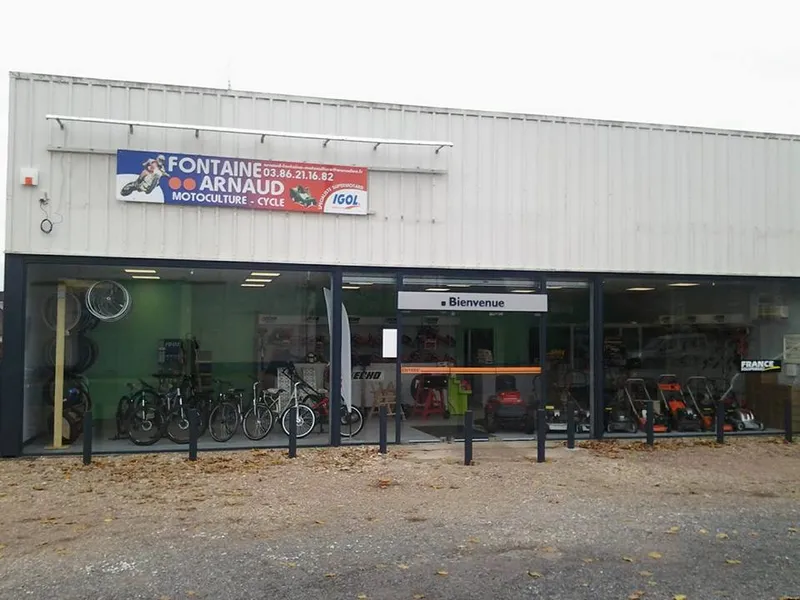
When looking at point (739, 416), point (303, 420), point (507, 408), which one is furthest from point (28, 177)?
point (739, 416)

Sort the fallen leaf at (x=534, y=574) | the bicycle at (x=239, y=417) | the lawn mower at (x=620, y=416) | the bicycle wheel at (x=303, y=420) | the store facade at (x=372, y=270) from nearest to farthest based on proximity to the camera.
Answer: the fallen leaf at (x=534, y=574), the store facade at (x=372, y=270), the bicycle at (x=239, y=417), the bicycle wheel at (x=303, y=420), the lawn mower at (x=620, y=416)

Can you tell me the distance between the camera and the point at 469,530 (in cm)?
744

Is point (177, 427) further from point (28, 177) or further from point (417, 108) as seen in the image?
point (417, 108)

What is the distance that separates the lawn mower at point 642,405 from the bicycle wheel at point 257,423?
21.7 feet

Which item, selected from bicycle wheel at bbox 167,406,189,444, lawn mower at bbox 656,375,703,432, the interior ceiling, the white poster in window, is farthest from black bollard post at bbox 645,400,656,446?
bicycle wheel at bbox 167,406,189,444

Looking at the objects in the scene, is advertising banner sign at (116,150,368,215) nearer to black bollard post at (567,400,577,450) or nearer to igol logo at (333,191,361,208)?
igol logo at (333,191,361,208)

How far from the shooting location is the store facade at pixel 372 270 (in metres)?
12.0

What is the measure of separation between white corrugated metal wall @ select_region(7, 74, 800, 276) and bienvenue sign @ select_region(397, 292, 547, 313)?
55 cm

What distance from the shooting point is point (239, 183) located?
1235cm

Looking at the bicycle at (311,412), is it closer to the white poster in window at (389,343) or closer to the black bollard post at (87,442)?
the white poster in window at (389,343)

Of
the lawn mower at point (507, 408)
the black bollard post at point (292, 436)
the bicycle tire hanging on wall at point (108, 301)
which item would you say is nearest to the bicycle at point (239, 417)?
the black bollard post at point (292, 436)

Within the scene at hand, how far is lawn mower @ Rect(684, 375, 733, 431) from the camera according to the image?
14.4 m

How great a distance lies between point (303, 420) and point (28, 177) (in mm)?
5751

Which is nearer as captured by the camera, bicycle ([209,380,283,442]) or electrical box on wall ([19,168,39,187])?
electrical box on wall ([19,168,39,187])
